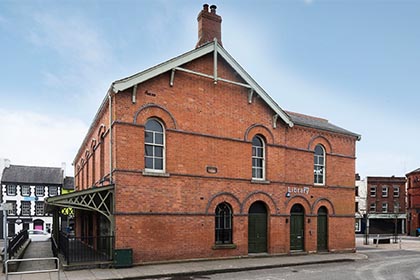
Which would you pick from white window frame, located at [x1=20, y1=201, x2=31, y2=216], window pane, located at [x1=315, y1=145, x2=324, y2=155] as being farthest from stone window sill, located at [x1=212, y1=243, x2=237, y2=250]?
white window frame, located at [x1=20, y1=201, x2=31, y2=216]

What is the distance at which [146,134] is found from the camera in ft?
51.4

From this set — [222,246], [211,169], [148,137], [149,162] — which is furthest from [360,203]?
[148,137]

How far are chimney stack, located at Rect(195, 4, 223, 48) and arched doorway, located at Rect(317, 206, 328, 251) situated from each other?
11206 millimetres

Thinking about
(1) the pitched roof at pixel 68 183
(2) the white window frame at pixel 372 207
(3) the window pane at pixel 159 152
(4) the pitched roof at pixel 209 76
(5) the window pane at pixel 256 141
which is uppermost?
(4) the pitched roof at pixel 209 76

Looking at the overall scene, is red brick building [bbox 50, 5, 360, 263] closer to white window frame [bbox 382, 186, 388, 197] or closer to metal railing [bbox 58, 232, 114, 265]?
metal railing [bbox 58, 232, 114, 265]

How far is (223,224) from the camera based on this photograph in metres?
17.3

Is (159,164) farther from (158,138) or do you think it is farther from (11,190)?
(11,190)

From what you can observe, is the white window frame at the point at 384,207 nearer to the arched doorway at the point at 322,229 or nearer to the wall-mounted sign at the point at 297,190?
the arched doorway at the point at 322,229

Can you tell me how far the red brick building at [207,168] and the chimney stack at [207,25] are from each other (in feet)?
0.17

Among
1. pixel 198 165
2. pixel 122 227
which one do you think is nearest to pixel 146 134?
pixel 198 165

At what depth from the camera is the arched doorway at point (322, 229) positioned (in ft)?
68.3

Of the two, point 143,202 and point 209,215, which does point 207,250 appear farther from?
point 143,202

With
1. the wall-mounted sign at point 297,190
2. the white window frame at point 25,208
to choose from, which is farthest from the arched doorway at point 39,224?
the wall-mounted sign at point 297,190

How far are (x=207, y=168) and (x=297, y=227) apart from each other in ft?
21.6
